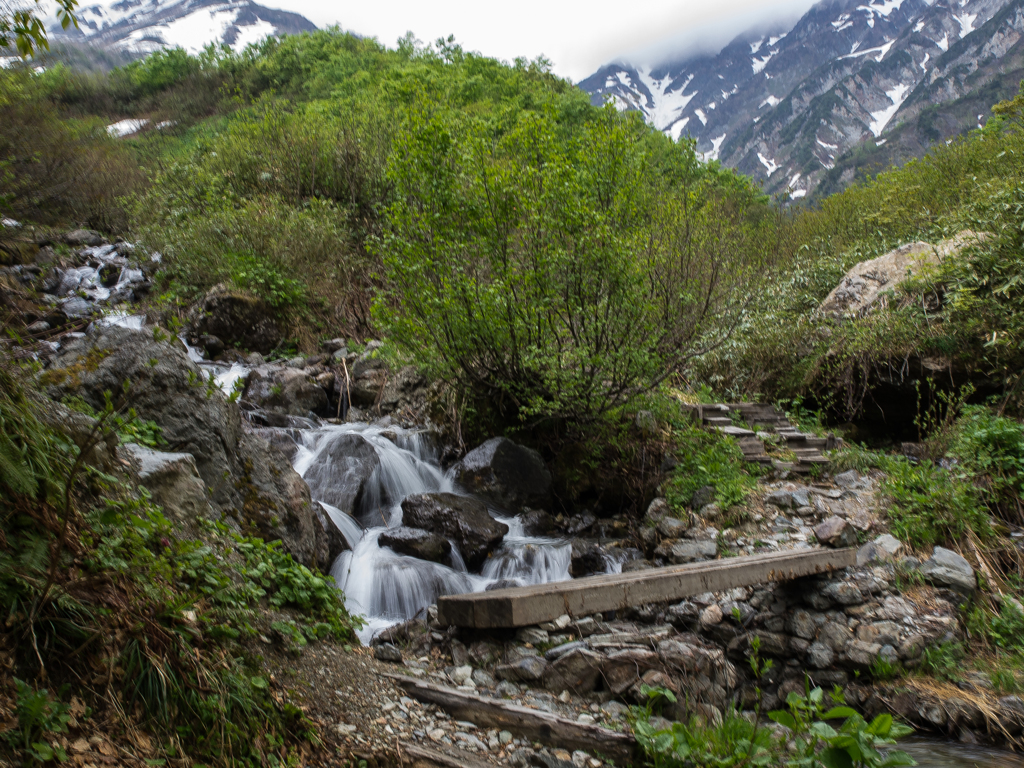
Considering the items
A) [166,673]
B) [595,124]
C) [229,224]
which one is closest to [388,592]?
[166,673]

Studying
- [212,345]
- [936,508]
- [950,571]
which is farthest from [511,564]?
[212,345]

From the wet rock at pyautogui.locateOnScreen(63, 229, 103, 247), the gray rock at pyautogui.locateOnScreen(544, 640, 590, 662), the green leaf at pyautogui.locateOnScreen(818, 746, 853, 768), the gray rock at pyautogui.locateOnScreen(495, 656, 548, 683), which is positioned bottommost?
the gray rock at pyautogui.locateOnScreen(495, 656, 548, 683)

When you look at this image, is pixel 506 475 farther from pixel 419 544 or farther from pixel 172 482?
pixel 172 482

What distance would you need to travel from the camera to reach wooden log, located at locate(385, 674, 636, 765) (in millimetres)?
3041

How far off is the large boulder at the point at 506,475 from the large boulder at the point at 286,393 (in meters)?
3.45

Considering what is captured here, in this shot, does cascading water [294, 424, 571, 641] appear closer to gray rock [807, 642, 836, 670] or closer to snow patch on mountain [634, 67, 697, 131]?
gray rock [807, 642, 836, 670]

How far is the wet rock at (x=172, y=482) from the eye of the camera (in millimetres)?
3584

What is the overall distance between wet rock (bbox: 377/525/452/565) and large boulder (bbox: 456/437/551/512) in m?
1.43

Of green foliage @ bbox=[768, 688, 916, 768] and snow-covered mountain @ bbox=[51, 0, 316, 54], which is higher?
snow-covered mountain @ bbox=[51, 0, 316, 54]

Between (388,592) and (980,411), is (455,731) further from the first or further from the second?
(980,411)

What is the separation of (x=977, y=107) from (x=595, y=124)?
3440 inches

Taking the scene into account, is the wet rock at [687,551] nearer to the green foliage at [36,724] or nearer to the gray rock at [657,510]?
the gray rock at [657,510]

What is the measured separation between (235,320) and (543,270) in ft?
28.3

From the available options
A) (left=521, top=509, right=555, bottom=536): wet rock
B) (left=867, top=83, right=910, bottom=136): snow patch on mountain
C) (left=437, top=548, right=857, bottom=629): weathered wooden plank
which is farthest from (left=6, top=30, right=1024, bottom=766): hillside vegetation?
A: (left=867, top=83, right=910, bottom=136): snow patch on mountain
